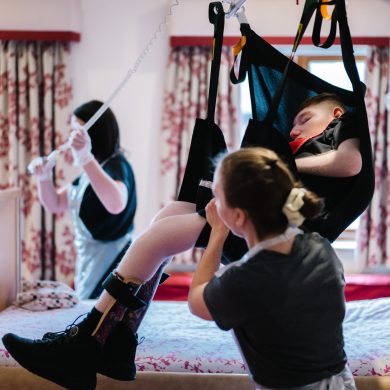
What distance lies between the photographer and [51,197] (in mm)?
3150

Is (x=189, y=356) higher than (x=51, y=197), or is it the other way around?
(x=51, y=197)

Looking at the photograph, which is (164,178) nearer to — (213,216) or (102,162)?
(102,162)

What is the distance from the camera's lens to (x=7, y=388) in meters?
1.93

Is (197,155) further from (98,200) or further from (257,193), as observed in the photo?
(98,200)

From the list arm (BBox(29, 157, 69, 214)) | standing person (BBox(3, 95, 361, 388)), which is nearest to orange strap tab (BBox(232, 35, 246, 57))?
standing person (BBox(3, 95, 361, 388))

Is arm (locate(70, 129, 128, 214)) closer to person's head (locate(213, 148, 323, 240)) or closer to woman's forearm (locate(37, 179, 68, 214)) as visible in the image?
woman's forearm (locate(37, 179, 68, 214))

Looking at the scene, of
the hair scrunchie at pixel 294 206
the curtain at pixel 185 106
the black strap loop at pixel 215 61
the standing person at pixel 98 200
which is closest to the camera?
the hair scrunchie at pixel 294 206

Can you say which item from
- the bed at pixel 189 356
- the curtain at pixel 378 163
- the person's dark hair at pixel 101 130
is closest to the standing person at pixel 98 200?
the person's dark hair at pixel 101 130

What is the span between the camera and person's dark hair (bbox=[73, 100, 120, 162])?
2.93 m

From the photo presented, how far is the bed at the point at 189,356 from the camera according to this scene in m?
1.91

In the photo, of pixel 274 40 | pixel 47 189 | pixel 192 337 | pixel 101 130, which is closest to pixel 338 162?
pixel 192 337

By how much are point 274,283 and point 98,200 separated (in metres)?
1.78

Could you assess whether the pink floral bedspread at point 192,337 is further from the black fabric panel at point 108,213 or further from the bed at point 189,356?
the black fabric panel at point 108,213

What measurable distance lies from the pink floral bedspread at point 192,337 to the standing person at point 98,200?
1.38 ft
